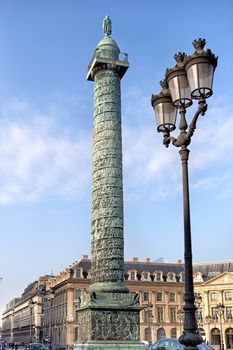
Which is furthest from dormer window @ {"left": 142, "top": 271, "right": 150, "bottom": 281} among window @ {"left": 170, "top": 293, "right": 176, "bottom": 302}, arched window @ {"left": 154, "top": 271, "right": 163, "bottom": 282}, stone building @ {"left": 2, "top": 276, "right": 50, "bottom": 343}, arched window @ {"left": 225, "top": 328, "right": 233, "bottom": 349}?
stone building @ {"left": 2, "top": 276, "right": 50, "bottom": 343}

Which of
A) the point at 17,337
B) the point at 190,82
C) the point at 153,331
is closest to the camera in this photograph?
the point at 190,82

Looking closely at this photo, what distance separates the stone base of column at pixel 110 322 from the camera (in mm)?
16850

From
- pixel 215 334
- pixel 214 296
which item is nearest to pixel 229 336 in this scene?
pixel 215 334

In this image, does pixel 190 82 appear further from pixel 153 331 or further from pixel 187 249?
pixel 153 331

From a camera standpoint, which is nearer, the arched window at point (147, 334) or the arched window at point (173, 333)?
the arched window at point (147, 334)

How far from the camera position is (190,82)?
22.4 ft

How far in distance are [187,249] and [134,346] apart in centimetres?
1153

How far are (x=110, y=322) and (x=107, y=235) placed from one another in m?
3.04

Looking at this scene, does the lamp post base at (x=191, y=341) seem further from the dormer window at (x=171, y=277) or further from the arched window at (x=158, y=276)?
the dormer window at (x=171, y=277)

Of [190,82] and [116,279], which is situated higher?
[190,82]

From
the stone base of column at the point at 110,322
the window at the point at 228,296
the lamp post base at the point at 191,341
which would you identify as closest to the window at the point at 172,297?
the window at the point at 228,296

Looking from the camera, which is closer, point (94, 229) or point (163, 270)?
point (94, 229)

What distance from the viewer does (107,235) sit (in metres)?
18.1

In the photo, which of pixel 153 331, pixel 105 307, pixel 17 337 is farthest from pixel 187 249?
pixel 17 337
